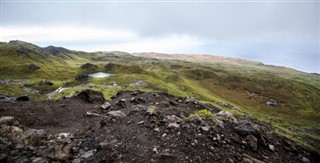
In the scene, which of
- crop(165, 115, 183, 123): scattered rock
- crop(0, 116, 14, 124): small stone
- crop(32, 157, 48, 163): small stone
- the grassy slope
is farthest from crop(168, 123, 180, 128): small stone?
the grassy slope

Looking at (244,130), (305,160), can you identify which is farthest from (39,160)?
(305,160)

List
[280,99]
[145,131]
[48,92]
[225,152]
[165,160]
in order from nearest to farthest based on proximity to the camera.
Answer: [165,160] → [225,152] → [145,131] → [48,92] → [280,99]

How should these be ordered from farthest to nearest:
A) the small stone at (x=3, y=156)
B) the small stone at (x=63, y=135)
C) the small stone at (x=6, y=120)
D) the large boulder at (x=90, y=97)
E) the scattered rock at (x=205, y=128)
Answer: the large boulder at (x=90, y=97) → the small stone at (x=63, y=135) → the small stone at (x=6, y=120) → the scattered rock at (x=205, y=128) → the small stone at (x=3, y=156)

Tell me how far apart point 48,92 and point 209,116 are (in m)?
51.7

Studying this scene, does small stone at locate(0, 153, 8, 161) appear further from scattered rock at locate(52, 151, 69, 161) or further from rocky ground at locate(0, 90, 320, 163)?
scattered rock at locate(52, 151, 69, 161)

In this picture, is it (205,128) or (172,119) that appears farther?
(172,119)

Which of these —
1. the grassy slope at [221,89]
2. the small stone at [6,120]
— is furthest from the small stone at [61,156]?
the grassy slope at [221,89]

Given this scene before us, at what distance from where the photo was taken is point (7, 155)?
15945 mm

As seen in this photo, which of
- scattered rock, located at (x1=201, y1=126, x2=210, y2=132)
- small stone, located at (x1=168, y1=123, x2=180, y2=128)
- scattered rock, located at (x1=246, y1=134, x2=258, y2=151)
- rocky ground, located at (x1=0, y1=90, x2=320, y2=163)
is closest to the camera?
rocky ground, located at (x1=0, y1=90, x2=320, y2=163)

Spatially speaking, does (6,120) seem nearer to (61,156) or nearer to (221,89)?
(61,156)

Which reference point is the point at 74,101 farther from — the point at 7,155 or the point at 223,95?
the point at 223,95

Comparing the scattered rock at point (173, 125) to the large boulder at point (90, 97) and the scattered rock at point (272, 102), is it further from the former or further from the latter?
the scattered rock at point (272, 102)

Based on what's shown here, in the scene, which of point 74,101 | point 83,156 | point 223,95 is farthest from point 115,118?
point 223,95

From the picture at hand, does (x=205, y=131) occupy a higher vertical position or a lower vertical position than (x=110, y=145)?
higher
